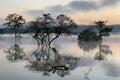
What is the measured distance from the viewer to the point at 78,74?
23.6 meters

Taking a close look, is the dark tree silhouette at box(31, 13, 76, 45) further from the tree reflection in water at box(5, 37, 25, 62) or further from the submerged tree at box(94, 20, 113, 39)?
the submerged tree at box(94, 20, 113, 39)

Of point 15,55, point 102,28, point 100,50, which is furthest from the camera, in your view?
point 102,28

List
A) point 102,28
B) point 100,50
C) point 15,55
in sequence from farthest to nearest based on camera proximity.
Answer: point 102,28 → point 100,50 → point 15,55

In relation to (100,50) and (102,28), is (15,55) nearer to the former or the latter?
(100,50)

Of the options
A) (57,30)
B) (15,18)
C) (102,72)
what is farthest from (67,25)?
(102,72)

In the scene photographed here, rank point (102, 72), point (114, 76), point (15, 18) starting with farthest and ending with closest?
point (15, 18) → point (102, 72) → point (114, 76)

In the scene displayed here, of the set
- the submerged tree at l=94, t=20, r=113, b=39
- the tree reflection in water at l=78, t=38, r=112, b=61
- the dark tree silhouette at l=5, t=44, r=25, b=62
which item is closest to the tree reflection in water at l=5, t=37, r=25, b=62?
the dark tree silhouette at l=5, t=44, r=25, b=62

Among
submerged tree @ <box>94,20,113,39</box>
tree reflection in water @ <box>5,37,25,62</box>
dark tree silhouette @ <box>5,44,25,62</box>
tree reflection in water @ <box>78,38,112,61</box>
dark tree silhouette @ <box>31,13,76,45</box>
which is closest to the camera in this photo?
tree reflection in water @ <box>5,37,25,62</box>

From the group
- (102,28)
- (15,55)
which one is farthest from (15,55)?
(102,28)

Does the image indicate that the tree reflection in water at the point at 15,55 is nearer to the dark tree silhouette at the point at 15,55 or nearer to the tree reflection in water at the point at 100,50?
the dark tree silhouette at the point at 15,55

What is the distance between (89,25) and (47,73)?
254 ft

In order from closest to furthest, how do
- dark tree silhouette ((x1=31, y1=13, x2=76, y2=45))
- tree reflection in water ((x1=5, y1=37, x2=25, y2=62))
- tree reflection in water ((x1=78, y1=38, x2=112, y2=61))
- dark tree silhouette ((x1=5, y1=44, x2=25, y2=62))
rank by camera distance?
tree reflection in water ((x1=5, y1=37, x2=25, y2=62)) < dark tree silhouette ((x1=5, y1=44, x2=25, y2=62)) < tree reflection in water ((x1=78, y1=38, x2=112, y2=61)) < dark tree silhouette ((x1=31, y1=13, x2=76, y2=45))

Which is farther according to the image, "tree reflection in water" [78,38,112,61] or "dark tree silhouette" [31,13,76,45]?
"dark tree silhouette" [31,13,76,45]

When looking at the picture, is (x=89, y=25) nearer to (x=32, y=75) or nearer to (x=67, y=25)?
(x=67, y=25)
